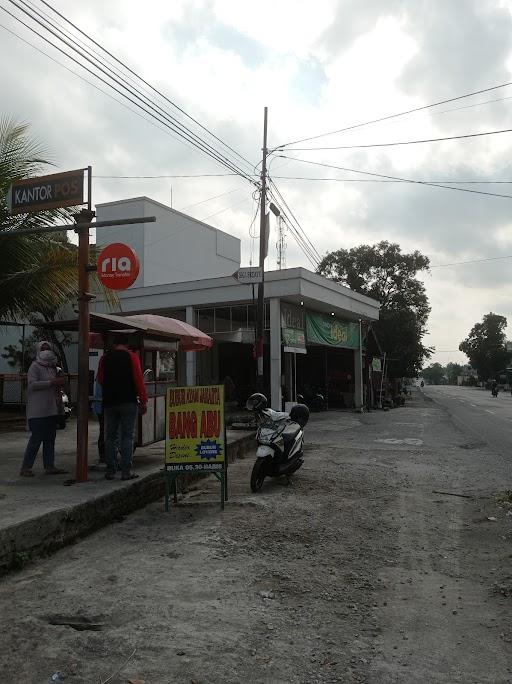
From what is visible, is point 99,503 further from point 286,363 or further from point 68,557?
point 286,363

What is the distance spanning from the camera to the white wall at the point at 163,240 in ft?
96.0

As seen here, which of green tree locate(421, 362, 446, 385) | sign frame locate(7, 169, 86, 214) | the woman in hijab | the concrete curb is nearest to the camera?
the concrete curb

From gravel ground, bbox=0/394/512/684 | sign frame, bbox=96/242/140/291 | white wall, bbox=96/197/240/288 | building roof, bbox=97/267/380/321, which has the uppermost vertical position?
white wall, bbox=96/197/240/288

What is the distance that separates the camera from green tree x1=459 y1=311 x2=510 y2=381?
88525mm

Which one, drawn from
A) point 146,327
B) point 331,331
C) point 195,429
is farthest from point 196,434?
point 331,331

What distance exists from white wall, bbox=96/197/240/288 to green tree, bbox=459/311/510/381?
2597 inches

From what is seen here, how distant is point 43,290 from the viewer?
1084cm

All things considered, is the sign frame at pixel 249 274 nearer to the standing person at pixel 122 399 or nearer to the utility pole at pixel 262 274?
the utility pole at pixel 262 274

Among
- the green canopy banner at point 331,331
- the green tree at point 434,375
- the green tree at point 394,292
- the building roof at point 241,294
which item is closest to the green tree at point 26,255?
the building roof at point 241,294

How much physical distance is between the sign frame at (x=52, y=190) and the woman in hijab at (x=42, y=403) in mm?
1752

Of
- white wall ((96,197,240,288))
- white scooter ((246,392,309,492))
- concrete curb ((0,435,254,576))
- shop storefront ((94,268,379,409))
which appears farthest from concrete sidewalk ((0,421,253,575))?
white wall ((96,197,240,288))

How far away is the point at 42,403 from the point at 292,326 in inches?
520

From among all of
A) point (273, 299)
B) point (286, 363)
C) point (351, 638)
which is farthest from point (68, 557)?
point (286, 363)

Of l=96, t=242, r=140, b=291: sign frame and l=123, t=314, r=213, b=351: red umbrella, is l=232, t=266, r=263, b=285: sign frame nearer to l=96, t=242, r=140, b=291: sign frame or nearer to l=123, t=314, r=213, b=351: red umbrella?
l=123, t=314, r=213, b=351: red umbrella
